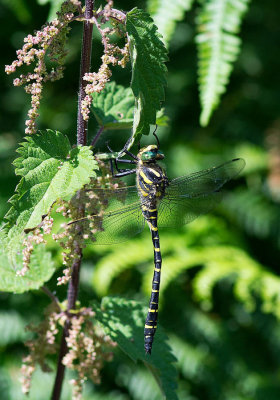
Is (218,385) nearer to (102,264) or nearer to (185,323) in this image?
(185,323)

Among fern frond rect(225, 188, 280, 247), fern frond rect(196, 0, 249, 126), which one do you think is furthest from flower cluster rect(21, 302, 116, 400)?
fern frond rect(225, 188, 280, 247)

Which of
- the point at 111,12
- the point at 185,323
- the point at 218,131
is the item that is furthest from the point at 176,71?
the point at 111,12

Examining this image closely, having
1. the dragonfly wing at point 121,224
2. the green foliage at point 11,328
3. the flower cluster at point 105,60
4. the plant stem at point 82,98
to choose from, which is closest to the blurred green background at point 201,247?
the green foliage at point 11,328

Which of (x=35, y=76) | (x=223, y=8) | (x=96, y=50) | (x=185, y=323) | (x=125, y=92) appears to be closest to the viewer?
(x=35, y=76)

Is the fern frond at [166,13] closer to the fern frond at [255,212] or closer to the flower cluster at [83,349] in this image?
the flower cluster at [83,349]

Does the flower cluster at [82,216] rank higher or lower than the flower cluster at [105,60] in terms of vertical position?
lower

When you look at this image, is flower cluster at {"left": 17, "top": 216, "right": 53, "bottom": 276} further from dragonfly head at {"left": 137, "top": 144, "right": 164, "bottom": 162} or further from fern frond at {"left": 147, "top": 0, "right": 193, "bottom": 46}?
fern frond at {"left": 147, "top": 0, "right": 193, "bottom": 46}

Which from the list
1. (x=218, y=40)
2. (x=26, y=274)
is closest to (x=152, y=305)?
(x=26, y=274)
